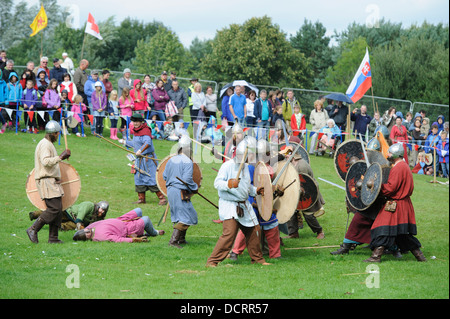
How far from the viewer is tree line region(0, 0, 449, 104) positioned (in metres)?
33.6

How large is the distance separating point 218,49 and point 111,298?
27771mm

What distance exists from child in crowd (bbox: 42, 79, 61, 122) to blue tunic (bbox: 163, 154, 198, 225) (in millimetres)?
8981

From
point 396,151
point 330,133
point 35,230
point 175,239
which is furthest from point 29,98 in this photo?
point 396,151

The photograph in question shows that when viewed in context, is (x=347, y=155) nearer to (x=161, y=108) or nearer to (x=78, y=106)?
(x=161, y=108)

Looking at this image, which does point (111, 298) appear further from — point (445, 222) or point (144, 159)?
point (445, 222)

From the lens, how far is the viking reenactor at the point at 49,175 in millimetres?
10062

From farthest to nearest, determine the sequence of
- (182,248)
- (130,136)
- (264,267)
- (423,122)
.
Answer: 1. (423,122)
2. (130,136)
3. (182,248)
4. (264,267)

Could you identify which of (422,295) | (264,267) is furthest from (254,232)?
(422,295)

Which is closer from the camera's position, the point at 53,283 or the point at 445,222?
the point at 53,283

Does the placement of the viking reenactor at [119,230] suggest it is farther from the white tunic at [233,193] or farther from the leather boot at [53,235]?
the white tunic at [233,193]

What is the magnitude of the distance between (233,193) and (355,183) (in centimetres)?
222

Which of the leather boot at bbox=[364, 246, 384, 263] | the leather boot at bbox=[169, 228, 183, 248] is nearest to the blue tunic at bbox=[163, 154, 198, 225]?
the leather boot at bbox=[169, 228, 183, 248]

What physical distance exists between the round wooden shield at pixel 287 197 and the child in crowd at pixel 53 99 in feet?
34.4

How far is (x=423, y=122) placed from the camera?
875 inches
